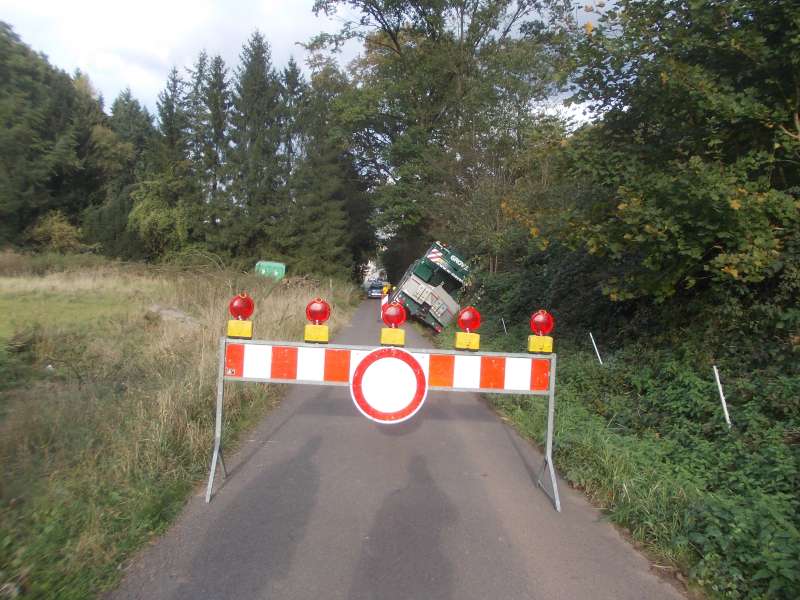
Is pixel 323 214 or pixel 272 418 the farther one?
pixel 323 214

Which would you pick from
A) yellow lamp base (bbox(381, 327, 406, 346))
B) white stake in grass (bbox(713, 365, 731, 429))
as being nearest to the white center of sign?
yellow lamp base (bbox(381, 327, 406, 346))

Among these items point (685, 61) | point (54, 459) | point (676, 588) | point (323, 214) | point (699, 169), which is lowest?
point (676, 588)

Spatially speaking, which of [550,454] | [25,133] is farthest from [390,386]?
[25,133]

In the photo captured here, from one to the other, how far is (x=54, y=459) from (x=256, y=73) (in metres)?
40.3

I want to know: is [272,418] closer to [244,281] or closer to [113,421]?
[113,421]

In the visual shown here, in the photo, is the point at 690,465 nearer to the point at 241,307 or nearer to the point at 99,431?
the point at 241,307

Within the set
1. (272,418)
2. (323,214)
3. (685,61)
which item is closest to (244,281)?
(272,418)

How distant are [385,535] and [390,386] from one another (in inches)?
41.2

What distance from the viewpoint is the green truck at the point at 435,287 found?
20.9 m

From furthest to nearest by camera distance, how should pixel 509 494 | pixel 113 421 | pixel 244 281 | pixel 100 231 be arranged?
pixel 100 231 < pixel 244 281 < pixel 113 421 < pixel 509 494

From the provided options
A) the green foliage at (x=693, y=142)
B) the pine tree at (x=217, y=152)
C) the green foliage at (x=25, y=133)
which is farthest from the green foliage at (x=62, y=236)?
the green foliage at (x=693, y=142)

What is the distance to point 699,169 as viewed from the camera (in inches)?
234

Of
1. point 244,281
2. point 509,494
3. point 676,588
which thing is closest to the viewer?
point 676,588

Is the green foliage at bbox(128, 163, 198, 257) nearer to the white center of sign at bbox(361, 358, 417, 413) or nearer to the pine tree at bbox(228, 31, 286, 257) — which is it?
the pine tree at bbox(228, 31, 286, 257)
